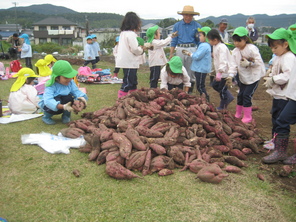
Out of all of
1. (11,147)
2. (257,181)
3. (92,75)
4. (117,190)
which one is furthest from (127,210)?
(92,75)

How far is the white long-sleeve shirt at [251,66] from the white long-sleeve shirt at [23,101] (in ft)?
12.6

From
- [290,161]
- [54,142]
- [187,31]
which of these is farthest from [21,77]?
[290,161]

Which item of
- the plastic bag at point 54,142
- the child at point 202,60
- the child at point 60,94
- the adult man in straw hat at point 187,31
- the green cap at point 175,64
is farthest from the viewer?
the adult man in straw hat at point 187,31

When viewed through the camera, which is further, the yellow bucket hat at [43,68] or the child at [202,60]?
the yellow bucket hat at [43,68]

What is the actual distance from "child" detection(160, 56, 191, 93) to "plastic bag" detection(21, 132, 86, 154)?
2.27 metres

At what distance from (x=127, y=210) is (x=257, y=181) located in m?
1.50

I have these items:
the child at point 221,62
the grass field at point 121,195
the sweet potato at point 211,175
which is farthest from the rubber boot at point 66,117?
the child at point 221,62

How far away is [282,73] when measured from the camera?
3.82 metres

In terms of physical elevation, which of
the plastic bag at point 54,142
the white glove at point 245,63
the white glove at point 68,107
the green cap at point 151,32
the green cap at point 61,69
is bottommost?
the plastic bag at point 54,142

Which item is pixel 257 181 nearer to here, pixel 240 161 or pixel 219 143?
pixel 240 161

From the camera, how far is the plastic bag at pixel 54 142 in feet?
11.6

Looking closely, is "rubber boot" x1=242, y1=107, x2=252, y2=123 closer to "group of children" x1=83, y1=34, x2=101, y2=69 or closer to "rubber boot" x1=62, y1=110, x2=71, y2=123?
"rubber boot" x1=62, y1=110, x2=71, y2=123

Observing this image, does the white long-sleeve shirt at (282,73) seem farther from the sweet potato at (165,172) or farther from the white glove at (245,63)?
the sweet potato at (165,172)

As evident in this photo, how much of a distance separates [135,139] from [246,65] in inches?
101
